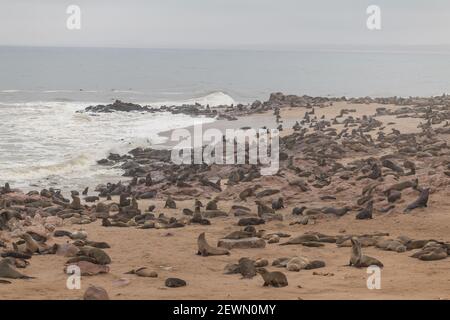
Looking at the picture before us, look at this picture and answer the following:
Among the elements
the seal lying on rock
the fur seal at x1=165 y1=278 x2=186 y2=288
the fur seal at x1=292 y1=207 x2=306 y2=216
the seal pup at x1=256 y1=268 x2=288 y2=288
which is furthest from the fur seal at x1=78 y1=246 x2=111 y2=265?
the fur seal at x1=292 y1=207 x2=306 y2=216

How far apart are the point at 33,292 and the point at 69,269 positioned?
4.71 ft

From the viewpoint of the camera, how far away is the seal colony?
345 inches

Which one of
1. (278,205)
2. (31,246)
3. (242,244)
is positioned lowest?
(278,205)

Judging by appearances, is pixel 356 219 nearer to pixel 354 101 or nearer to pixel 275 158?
pixel 275 158

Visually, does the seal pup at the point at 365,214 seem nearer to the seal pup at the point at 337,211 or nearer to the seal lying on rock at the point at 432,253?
the seal pup at the point at 337,211

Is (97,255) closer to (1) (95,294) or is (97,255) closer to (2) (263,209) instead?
(1) (95,294)

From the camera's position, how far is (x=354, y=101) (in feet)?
152

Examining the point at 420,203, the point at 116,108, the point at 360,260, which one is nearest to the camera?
the point at 360,260

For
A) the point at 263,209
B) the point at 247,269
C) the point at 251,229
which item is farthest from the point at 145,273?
the point at 263,209

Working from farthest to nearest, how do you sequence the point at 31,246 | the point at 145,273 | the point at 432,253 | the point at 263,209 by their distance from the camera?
1. the point at 263,209
2. the point at 31,246
3. the point at 432,253
4. the point at 145,273

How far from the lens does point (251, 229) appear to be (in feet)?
42.1

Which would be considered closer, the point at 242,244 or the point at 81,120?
the point at 242,244

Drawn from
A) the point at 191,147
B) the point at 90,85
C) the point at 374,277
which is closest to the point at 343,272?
the point at 374,277

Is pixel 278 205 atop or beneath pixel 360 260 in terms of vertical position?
beneath
